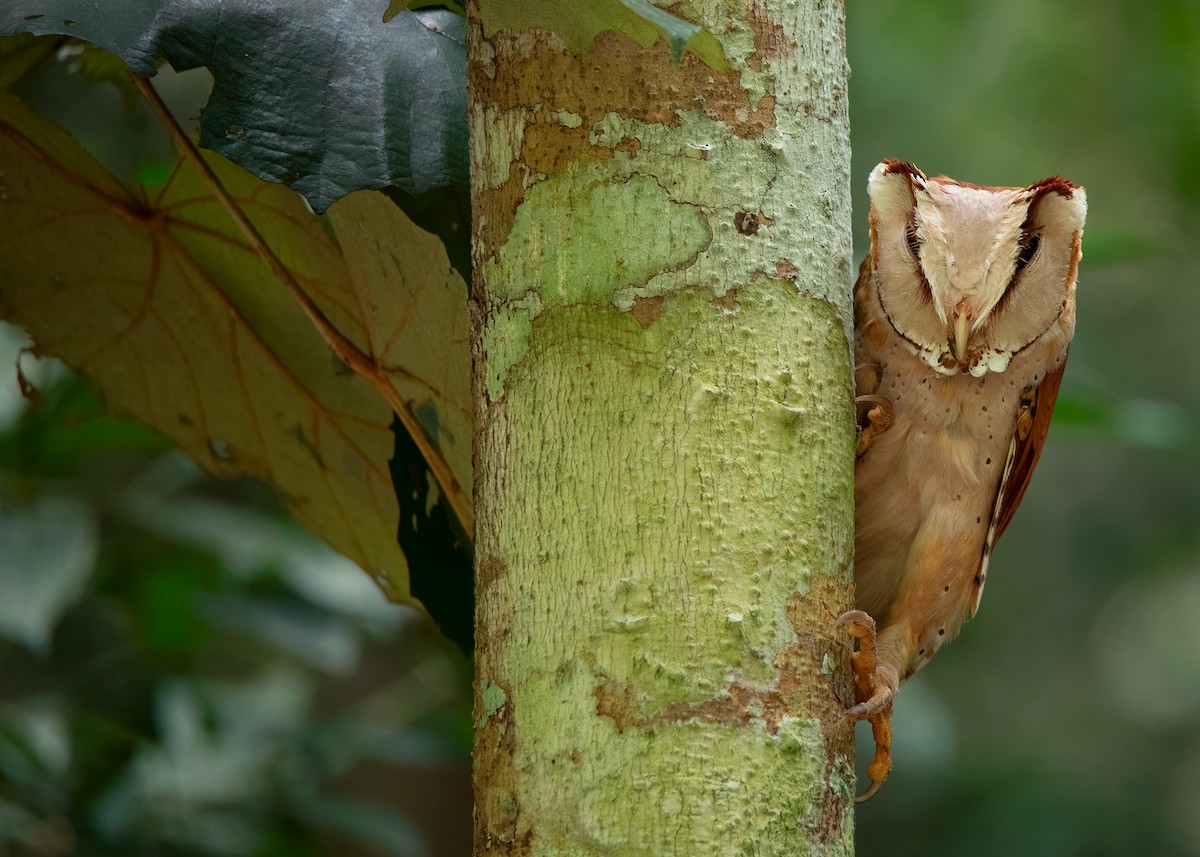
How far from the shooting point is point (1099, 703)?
7016 mm

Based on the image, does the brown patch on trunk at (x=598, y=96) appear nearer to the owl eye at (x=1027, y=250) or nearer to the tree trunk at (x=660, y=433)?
the tree trunk at (x=660, y=433)

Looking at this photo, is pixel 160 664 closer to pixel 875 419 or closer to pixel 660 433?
pixel 875 419

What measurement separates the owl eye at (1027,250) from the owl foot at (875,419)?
27cm

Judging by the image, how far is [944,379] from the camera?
77.8 inches

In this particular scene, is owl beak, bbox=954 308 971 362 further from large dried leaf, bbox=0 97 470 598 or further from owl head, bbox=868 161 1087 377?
large dried leaf, bbox=0 97 470 598

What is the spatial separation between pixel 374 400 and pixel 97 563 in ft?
4.62

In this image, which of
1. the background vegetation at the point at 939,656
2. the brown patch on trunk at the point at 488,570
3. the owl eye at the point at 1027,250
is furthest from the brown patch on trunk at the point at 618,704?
the owl eye at the point at 1027,250

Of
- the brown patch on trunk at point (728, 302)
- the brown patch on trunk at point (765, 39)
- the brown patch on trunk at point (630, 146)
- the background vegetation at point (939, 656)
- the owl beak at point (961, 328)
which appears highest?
the brown patch on trunk at point (765, 39)

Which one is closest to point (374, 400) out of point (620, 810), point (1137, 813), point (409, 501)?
point (409, 501)

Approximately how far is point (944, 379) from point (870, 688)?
55 cm

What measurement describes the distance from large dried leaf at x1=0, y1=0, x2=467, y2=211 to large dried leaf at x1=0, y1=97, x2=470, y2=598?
0.84 ft

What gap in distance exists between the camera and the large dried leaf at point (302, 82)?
146cm

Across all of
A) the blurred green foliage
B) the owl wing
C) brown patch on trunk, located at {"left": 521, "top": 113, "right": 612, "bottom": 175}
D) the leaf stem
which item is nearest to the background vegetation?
the blurred green foliage

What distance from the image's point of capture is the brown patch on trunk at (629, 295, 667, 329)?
4.30ft
